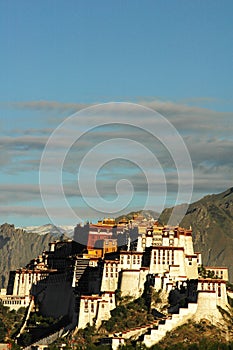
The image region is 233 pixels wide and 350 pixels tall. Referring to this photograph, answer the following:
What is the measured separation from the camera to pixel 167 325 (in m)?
162

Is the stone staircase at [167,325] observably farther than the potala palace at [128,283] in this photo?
No

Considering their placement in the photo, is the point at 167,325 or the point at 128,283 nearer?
the point at 167,325

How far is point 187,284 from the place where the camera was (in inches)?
6629

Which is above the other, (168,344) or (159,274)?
(159,274)

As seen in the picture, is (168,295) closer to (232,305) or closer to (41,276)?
(232,305)

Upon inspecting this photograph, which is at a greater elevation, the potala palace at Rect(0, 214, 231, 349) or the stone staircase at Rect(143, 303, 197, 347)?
the potala palace at Rect(0, 214, 231, 349)

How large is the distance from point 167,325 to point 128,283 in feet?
48.8

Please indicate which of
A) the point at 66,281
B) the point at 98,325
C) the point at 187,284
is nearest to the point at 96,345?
the point at 98,325

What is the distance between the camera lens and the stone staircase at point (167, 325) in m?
160

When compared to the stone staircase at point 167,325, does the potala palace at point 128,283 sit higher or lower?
higher

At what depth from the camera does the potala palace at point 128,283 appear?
539ft

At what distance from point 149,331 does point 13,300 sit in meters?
39.9

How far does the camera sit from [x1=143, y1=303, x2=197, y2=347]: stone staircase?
16012 centimetres

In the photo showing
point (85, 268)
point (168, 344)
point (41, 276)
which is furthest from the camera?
point (41, 276)
